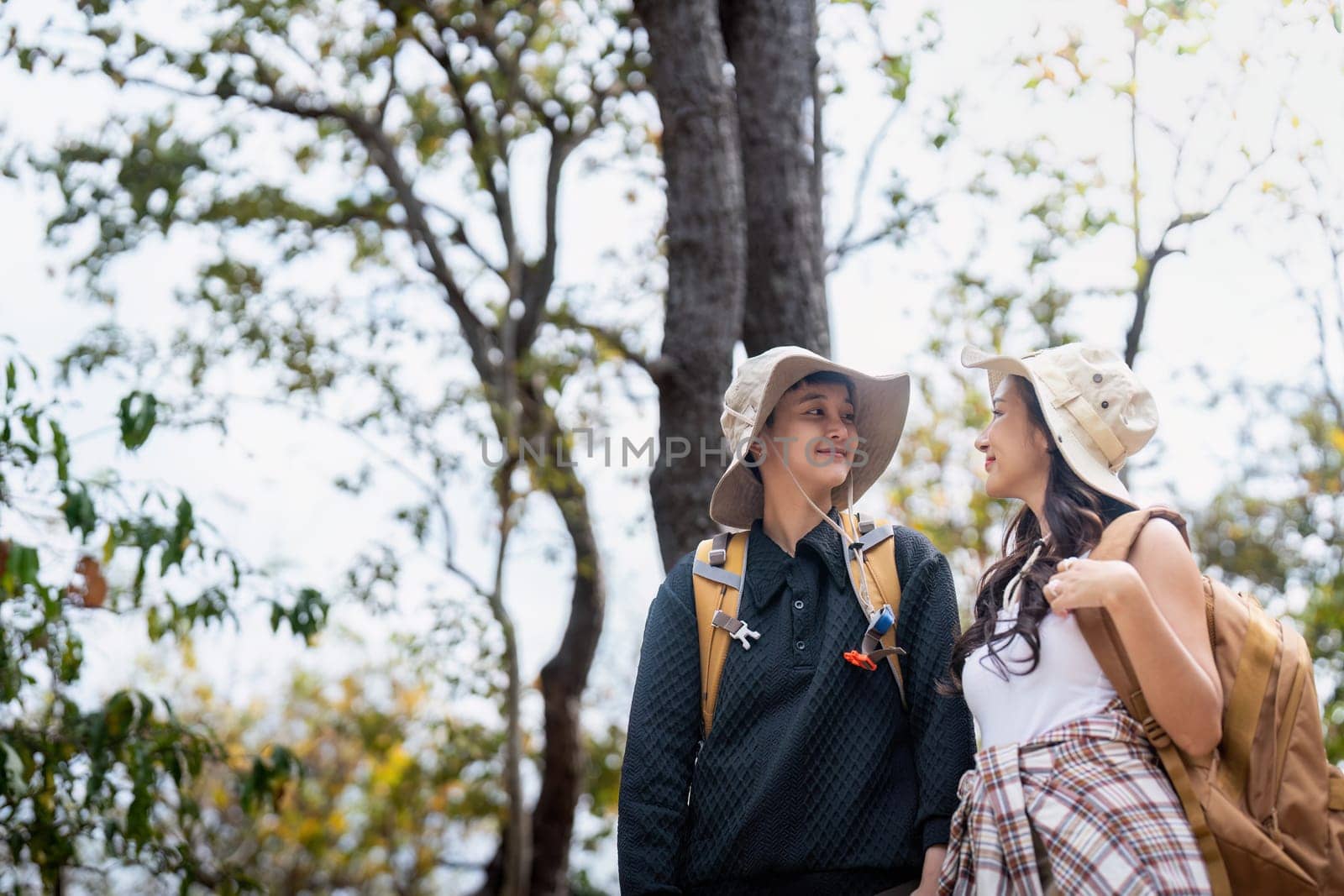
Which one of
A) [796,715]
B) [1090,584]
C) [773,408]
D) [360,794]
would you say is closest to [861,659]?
[796,715]

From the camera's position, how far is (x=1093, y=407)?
2.57 meters

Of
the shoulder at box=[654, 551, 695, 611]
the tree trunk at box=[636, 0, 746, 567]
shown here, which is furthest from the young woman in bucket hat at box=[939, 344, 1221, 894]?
the tree trunk at box=[636, 0, 746, 567]

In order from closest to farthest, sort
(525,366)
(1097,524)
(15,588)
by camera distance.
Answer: (1097,524), (15,588), (525,366)

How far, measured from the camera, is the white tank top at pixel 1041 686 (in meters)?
2.35

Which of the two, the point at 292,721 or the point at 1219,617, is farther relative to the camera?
the point at 292,721

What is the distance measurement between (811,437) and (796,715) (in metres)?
0.66

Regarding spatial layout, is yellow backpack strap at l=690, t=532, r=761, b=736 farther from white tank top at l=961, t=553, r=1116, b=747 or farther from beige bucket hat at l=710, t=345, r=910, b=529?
white tank top at l=961, t=553, r=1116, b=747

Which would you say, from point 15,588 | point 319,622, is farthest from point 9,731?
point 319,622

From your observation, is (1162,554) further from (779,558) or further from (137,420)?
(137,420)

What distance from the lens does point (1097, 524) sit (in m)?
2.49

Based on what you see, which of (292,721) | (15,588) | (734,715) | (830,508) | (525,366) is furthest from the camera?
(292,721)

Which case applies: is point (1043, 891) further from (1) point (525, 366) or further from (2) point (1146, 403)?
(1) point (525, 366)

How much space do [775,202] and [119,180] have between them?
22.3ft

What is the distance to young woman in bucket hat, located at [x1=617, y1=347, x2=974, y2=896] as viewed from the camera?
2516 millimetres
